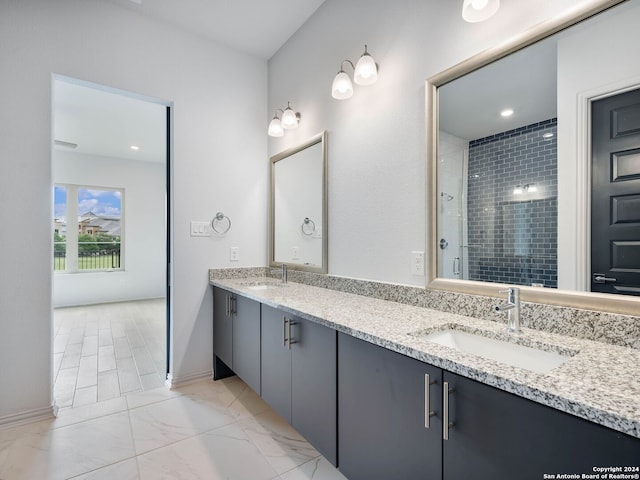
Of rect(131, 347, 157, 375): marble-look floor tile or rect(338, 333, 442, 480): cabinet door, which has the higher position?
rect(338, 333, 442, 480): cabinet door

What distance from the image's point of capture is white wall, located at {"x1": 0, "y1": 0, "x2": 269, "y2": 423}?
194 centimetres

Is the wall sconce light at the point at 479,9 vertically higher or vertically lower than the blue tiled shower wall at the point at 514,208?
higher

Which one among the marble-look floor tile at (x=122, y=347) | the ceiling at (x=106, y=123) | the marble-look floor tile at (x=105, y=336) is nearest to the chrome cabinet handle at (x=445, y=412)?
the ceiling at (x=106, y=123)

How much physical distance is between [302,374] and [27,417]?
5.95ft

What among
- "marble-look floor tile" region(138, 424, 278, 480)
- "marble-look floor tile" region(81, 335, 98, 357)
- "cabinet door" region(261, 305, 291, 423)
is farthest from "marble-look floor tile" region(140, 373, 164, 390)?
"cabinet door" region(261, 305, 291, 423)

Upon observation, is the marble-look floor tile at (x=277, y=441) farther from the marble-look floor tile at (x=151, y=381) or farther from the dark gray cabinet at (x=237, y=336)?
the marble-look floor tile at (x=151, y=381)

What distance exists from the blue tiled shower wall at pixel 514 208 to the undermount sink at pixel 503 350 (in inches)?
10.2

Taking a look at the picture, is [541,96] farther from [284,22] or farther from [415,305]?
[284,22]

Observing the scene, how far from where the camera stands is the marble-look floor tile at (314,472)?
1512mm

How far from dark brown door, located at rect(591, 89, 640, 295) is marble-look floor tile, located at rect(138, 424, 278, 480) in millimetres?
1615

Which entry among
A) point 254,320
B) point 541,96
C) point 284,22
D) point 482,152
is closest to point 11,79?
point 284,22

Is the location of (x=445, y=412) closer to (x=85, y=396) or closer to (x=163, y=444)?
(x=163, y=444)

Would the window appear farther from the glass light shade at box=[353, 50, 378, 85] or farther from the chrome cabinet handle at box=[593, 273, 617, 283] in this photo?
the chrome cabinet handle at box=[593, 273, 617, 283]

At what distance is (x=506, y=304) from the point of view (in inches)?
44.6
